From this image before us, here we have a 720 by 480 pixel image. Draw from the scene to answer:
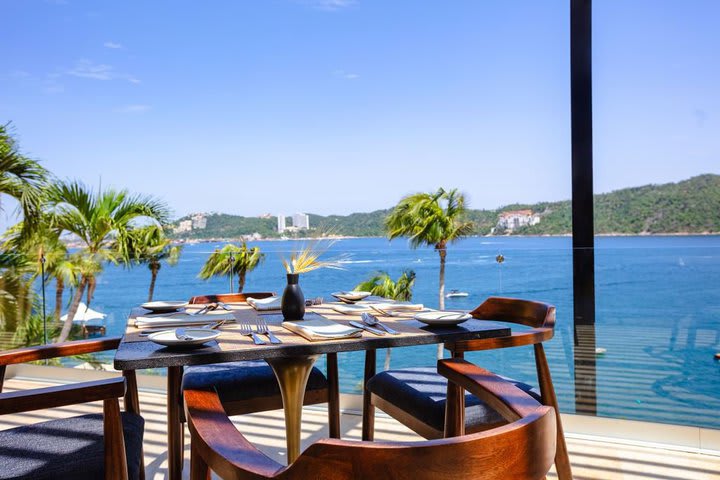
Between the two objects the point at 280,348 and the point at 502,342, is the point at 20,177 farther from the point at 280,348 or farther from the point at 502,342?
the point at 502,342

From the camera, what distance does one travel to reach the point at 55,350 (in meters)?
1.90

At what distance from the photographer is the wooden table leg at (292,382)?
5.83 feet

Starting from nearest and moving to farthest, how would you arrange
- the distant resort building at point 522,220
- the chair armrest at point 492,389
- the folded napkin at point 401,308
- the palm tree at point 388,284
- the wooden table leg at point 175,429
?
the chair armrest at point 492,389, the wooden table leg at point 175,429, the folded napkin at point 401,308, the palm tree at point 388,284, the distant resort building at point 522,220

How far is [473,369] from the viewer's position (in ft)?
4.92

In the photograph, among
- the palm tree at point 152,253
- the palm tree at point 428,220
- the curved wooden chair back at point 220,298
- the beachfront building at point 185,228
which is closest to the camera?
the curved wooden chair back at point 220,298

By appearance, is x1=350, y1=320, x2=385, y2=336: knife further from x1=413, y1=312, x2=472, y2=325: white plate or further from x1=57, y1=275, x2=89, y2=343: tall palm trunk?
x1=57, y1=275, x2=89, y2=343: tall palm trunk

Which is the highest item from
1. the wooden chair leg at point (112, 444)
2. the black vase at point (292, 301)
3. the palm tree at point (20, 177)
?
the palm tree at point (20, 177)

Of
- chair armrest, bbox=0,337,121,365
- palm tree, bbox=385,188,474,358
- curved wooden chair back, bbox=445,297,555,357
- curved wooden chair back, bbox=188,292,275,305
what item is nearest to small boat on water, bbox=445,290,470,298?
curved wooden chair back, bbox=445,297,555,357

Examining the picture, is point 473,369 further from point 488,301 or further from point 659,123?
point 659,123

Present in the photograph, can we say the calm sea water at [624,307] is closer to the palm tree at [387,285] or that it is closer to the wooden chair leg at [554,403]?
the palm tree at [387,285]

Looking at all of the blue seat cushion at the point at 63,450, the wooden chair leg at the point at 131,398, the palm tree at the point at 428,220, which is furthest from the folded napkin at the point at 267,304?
the palm tree at the point at 428,220

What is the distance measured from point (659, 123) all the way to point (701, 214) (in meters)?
24.0

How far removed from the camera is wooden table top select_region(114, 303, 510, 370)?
1.36m

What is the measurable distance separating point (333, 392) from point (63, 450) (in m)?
1.02
